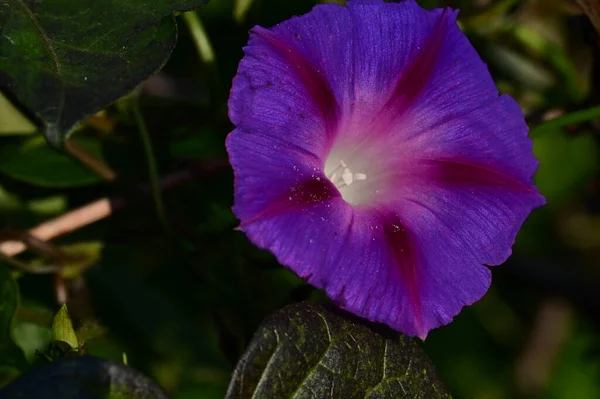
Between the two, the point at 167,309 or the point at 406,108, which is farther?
the point at 167,309

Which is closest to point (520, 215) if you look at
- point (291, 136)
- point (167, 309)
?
point (291, 136)

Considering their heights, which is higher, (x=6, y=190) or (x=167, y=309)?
(x=6, y=190)

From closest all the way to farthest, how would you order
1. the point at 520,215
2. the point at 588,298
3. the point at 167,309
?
the point at 520,215
the point at 167,309
the point at 588,298

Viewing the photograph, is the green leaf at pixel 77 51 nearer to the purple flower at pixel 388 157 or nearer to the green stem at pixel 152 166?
the purple flower at pixel 388 157

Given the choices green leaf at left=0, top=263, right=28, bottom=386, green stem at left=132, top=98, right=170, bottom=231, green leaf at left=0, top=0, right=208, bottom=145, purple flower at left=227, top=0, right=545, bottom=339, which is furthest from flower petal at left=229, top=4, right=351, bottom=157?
green leaf at left=0, top=263, right=28, bottom=386

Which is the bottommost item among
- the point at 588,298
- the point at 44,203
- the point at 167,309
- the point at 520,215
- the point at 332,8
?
the point at 588,298

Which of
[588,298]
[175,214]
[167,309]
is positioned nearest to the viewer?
[175,214]

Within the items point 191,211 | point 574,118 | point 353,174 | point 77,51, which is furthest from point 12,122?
point 574,118

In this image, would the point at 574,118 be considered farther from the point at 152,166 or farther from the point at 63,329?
the point at 63,329

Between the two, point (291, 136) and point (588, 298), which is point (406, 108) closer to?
point (291, 136)
